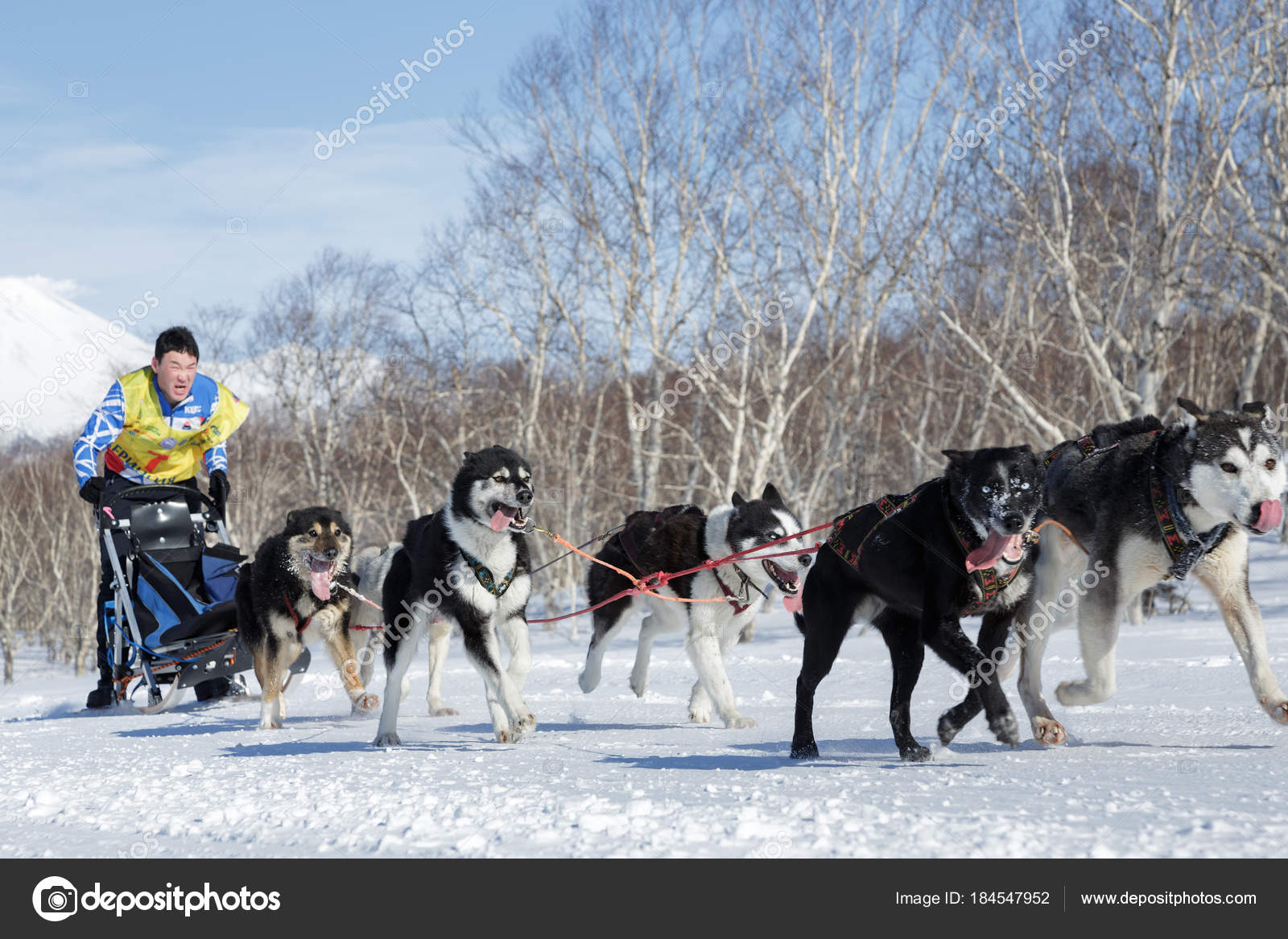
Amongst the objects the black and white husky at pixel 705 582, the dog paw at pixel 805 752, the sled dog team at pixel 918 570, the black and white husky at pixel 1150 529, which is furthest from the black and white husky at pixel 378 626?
the black and white husky at pixel 1150 529

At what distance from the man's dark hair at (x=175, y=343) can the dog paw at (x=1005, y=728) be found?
4.72 metres

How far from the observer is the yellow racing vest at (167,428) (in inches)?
247

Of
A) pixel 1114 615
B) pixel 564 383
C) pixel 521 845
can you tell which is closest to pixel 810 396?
pixel 564 383

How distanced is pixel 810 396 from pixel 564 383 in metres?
5.18

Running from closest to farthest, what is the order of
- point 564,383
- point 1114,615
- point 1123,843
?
point 1123,843, point 1114,615, point 564,383

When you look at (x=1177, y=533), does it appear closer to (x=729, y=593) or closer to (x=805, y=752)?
(x=805, y=752)

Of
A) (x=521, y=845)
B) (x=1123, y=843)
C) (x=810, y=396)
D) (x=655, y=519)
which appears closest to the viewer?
(x=1123, y=843)

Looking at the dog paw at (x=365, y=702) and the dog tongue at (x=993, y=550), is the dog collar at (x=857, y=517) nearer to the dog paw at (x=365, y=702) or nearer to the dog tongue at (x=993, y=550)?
the dog tongue at (x=993, y=550)

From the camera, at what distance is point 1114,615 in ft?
12.8

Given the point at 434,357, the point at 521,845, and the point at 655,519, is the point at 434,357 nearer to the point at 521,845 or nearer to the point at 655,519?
the point at 655,519
